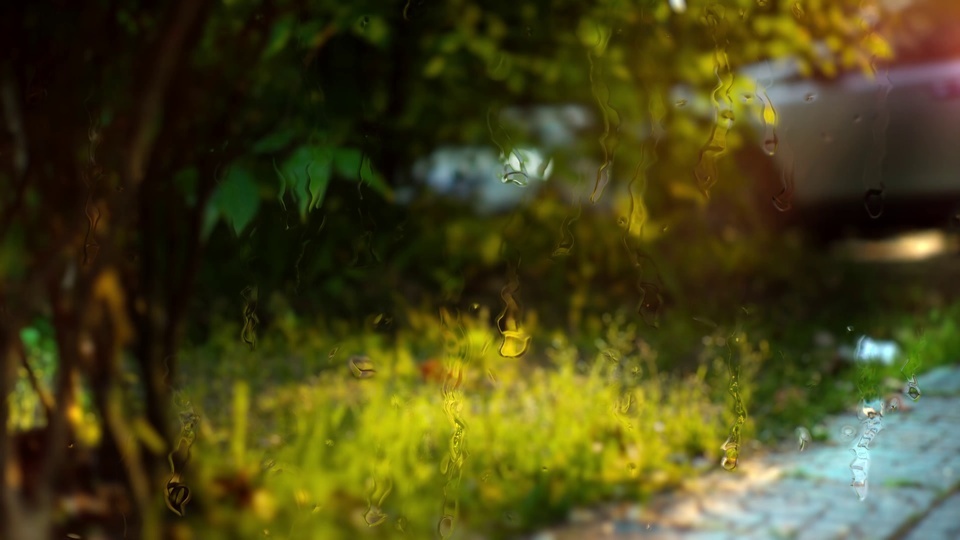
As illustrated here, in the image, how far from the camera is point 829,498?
2.77 m

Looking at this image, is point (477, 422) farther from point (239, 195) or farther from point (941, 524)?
point (239, 195)

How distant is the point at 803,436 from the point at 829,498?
318 mm

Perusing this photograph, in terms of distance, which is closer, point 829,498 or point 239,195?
point 239,195

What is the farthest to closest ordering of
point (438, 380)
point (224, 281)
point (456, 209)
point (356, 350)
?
point (456, 209) → point (224, 281) → point (356, 350) → point (438, 380)

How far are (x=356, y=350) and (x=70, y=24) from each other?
2292 mm

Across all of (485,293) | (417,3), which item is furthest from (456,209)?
(417,3)

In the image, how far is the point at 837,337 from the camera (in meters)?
4.50

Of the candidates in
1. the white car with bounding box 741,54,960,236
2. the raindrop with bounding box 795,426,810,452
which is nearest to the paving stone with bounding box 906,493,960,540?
the raindrop with bounding box 795,426,810,452

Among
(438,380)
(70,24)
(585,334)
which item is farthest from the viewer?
(585,334)

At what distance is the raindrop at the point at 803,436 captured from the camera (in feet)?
9.80

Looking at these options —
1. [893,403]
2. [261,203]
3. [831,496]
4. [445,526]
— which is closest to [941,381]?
[893,403]

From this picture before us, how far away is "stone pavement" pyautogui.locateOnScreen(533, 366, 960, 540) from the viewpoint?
2666 mm

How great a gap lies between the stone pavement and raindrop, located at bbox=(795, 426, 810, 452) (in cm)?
3

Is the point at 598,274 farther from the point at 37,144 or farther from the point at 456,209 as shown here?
the point at 37,144
